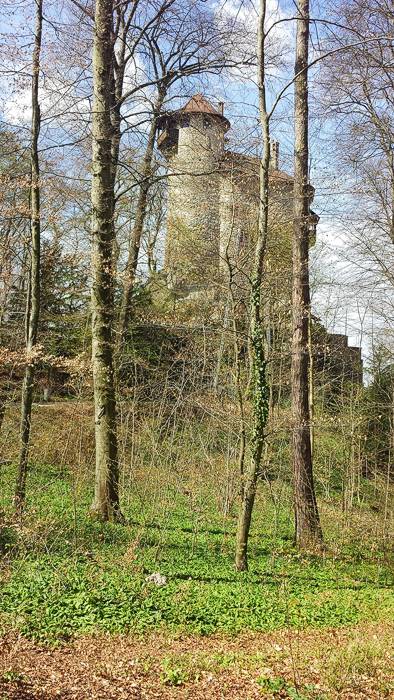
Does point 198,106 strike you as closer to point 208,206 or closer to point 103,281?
point 208,206

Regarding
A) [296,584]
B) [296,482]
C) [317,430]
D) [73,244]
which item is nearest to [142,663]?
[296,584]

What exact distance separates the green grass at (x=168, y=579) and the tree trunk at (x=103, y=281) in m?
0.64

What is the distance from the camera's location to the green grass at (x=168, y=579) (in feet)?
22.4

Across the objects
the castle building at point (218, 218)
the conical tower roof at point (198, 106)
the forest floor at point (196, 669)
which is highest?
the conical tower roof at point (198, 106)

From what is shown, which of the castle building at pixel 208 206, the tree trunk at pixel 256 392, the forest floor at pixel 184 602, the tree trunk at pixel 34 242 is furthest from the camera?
the castle building at pixel 208 206

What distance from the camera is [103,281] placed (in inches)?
412

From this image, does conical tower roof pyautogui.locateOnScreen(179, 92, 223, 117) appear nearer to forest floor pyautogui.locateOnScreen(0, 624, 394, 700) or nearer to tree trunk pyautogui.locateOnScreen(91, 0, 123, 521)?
tree trunk pyautogui.locateOnScreen(91, 0, 123, 521)

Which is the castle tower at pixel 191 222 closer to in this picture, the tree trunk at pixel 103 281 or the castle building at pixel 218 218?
the castle building at pixel 218 218

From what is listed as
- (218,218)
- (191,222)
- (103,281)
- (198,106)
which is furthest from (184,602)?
(191,222)

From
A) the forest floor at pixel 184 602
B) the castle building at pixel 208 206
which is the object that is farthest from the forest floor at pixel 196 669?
the castle building at pixel 208 206

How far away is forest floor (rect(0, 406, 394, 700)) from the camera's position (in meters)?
5.39

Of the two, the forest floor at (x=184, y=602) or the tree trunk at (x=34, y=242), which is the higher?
the tree trunk at (x=34, y=242)

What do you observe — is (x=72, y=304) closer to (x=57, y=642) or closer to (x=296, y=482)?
(x=296, y=482)

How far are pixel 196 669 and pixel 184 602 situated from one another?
5.98 ft
